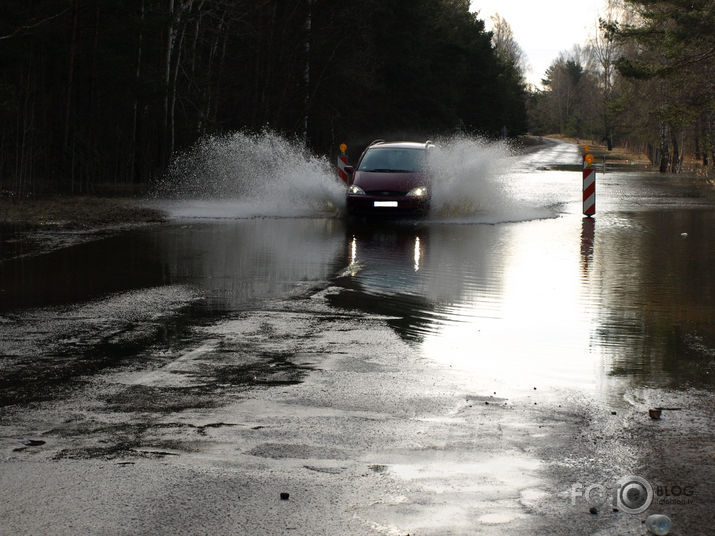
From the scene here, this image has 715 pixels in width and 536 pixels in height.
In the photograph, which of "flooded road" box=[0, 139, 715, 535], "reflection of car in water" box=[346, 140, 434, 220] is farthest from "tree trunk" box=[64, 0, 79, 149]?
"flooded road" box=[0, 139, 715, 535]

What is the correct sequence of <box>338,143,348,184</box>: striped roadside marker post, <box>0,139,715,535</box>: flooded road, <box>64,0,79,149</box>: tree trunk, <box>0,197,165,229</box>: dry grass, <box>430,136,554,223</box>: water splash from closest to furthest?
<box>0,139,715,535</box>: flooded road → <box>0,197,165,229</box>: dry grass → <box>430,136,554,223</box>: water splash → <box>338,143,348,184</box>: striped roadside marker post → <box>64,0,79,149</box>: tree trunk

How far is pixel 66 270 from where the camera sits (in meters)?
14.1

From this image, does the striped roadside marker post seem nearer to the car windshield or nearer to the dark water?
the car windshield

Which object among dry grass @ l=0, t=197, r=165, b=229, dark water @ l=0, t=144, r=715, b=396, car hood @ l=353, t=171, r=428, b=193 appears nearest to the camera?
dark water @ l=0, t=144, r=715, b=396

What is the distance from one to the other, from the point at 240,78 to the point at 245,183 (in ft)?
62.0

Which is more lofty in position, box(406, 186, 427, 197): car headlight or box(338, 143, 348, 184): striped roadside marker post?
box(338, 143, 348, 184): striped roadside marker post

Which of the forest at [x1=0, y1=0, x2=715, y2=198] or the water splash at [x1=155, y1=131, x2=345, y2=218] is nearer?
the water splash at [x1=155, y1=131, x2=345, y2=218]

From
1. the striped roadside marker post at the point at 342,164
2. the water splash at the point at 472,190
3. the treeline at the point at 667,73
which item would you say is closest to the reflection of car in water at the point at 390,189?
the water splash at the point at 472,190

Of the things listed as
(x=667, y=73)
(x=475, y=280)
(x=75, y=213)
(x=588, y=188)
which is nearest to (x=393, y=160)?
(x=588, y=188)

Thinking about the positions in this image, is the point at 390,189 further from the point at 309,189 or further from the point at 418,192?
the point at 309,189

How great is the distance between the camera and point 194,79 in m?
40.7

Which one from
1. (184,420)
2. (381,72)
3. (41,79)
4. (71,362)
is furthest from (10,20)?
(381,72)

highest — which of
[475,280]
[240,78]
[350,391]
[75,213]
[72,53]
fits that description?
[240,78]

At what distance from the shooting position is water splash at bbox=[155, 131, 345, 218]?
86.6 feet
